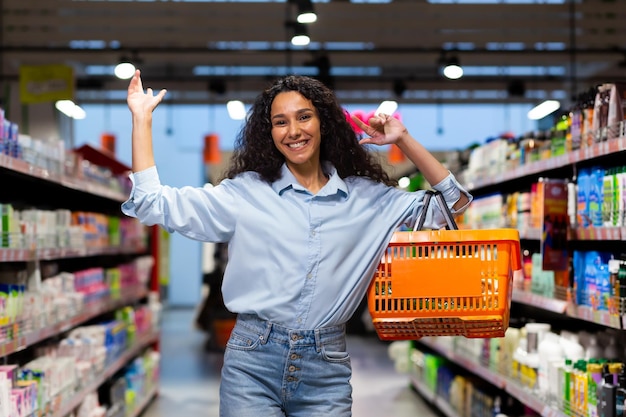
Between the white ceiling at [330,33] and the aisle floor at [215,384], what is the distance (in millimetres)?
4184

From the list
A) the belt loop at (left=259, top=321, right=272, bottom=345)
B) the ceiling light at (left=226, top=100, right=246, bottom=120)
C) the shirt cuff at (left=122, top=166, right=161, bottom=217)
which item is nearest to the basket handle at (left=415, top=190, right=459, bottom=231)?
the belt loop at (left=259, top=321, right=272, bottom=345)

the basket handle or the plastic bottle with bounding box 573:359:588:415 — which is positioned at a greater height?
the basket handle

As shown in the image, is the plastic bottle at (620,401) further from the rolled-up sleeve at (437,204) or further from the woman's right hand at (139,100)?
the woman's right hand at (139,100)

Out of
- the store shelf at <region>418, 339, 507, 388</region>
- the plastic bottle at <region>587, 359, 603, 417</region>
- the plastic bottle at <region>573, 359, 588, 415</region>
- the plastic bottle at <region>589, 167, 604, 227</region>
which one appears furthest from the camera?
the store shelf at <region>418, 339, 507, 388</region>

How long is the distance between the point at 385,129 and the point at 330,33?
29.7ft

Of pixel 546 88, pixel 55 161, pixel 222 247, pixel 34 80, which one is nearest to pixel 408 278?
pixel 55 161

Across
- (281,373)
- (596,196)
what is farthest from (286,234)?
(596,196)

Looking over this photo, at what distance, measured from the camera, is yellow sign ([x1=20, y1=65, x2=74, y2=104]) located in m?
10.8

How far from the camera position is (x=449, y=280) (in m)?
2.74

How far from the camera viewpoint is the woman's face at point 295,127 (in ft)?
9.25

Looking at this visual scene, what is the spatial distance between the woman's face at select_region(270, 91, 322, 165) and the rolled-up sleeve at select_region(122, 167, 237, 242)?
0.79 ft

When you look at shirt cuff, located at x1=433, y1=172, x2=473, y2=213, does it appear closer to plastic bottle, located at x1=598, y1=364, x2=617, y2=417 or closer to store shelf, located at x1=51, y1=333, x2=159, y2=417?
plastic bottle, located at x1=598, y1=364, x2=617, y2=417

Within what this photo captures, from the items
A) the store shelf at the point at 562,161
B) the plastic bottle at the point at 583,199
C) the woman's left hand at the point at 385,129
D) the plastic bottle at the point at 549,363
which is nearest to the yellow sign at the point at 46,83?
the store shelf at the point at 562,161

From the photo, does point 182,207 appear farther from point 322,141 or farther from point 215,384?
point 215,384
